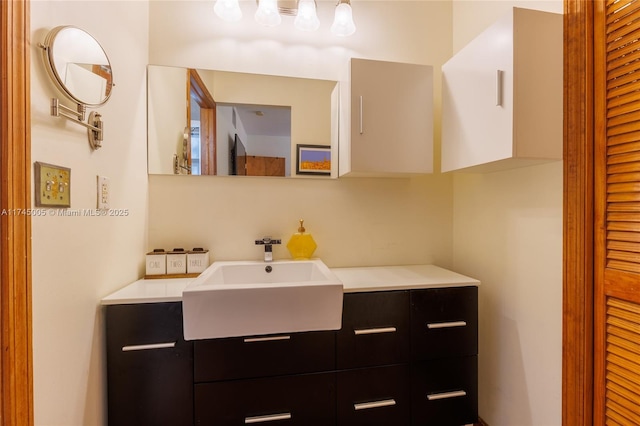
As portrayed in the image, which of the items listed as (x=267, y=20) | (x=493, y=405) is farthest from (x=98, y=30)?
(x=493, y=405)

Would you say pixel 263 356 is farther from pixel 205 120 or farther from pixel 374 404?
pixel 205 120

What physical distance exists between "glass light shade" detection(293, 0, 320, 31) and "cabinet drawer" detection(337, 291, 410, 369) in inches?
57.7

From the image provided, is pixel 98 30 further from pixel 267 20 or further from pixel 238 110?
pixel 267 20

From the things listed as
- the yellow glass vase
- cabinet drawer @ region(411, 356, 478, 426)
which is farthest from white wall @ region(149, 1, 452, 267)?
cabinet drawer @ region(411, 356, 478, 426)

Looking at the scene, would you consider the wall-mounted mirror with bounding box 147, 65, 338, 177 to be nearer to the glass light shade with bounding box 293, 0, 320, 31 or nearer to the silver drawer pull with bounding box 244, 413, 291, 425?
the glass light shade with bounding box 293, 0, 320, 31

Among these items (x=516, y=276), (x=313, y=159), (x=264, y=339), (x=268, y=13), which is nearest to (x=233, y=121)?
(x=313, y=159)

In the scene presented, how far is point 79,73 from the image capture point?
3.09ft

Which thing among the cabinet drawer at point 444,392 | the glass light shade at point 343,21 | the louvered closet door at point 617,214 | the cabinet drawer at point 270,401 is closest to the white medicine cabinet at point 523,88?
the louvered closet door at point 617,214

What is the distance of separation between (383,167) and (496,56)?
0.63 meters

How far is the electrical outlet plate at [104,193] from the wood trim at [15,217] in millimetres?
342

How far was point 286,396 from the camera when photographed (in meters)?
1.17

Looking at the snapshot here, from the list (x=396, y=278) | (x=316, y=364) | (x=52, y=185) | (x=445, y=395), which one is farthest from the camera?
(x=396, y=278)

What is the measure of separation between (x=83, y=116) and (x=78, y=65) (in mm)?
162

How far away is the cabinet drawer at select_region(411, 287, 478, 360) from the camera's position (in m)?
1.29
